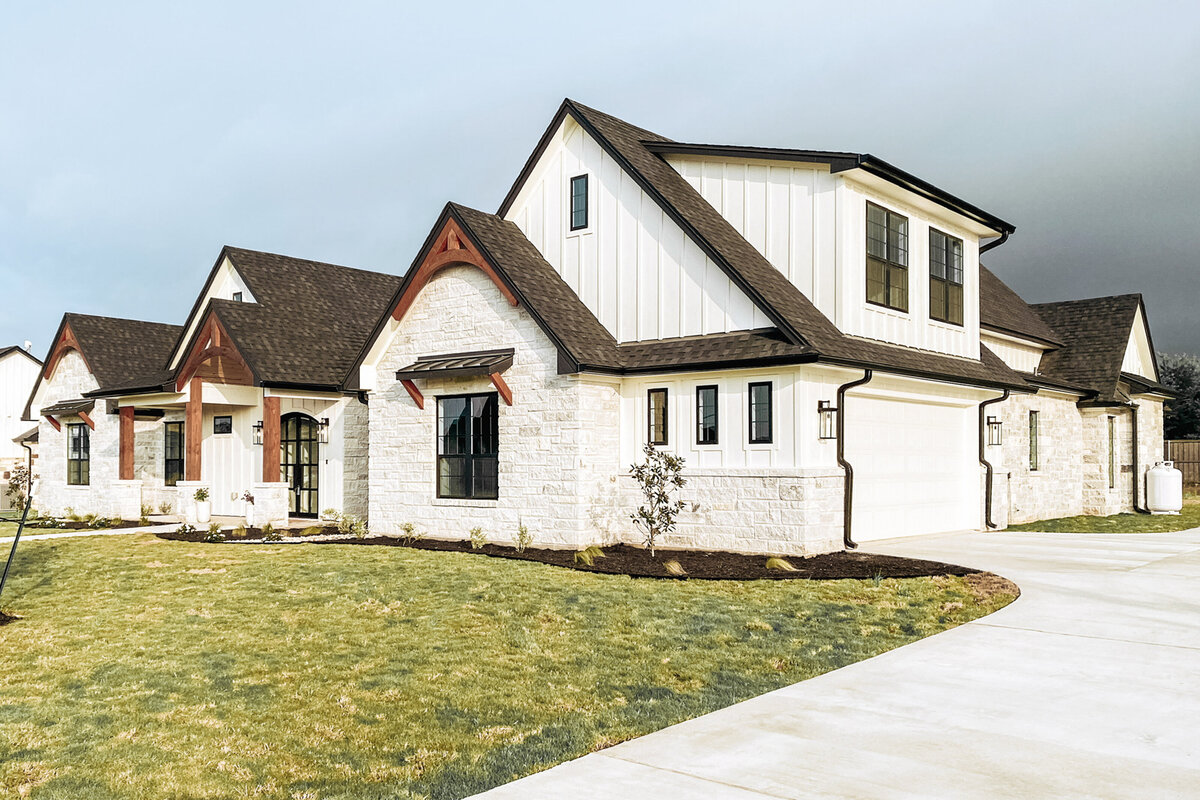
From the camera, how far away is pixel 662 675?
770cm

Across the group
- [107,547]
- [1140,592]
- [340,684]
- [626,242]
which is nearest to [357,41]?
[626,242]

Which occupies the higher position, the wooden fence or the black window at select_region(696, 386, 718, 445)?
the black window at select_region(696, 386, 718, 445)

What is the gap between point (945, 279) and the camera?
19469 mm

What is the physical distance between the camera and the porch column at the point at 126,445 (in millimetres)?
25500

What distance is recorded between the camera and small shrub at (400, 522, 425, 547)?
18116mm

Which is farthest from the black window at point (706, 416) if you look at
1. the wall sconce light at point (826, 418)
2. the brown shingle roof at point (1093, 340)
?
→ the brown shingle roof at point (1093, 340)

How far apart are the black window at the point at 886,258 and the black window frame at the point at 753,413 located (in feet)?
9.81

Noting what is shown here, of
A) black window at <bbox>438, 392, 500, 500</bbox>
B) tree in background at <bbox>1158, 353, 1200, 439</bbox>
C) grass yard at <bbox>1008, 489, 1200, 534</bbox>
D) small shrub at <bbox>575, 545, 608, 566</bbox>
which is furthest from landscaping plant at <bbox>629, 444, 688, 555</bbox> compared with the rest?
tree in background at <bbox>1158, 353, 1200, 439</bbox>

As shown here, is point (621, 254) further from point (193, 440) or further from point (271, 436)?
point (193, 440)

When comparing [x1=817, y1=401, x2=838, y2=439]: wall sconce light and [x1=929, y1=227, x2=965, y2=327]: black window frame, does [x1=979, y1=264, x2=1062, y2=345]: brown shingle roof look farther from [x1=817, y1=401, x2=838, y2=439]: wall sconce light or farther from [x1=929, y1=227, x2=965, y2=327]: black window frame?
[x1=817, y1=401, x2=838, y2=439]: wall sconce light

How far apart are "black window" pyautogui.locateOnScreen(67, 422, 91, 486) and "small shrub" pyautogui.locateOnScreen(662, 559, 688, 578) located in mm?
21193

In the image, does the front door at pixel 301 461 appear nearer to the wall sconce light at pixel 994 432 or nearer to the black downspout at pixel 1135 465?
the wall sconce light at pixel 994 432

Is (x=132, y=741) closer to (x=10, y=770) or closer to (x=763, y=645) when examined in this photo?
(x=10, y=770)

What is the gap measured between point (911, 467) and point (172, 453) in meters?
19.0
